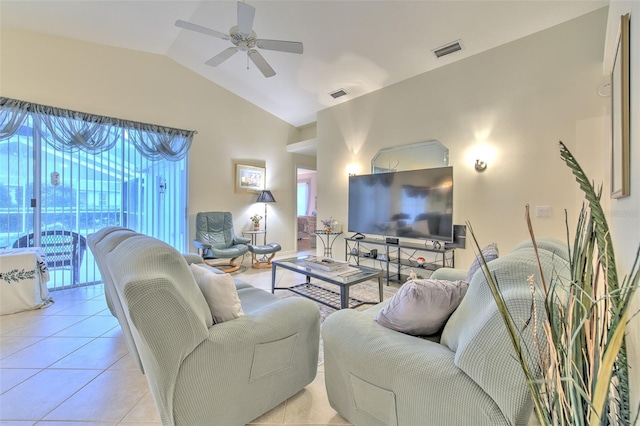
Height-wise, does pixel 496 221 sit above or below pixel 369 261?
above

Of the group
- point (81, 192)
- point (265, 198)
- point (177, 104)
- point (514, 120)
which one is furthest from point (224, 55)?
point (514, 120)

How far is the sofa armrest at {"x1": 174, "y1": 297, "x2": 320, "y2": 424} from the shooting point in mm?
1177

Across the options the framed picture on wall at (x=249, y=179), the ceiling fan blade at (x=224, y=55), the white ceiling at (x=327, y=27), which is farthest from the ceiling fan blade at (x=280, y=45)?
the framed picture on wall at (x=249, y=179)

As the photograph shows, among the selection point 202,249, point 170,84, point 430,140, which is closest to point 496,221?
point 430,140

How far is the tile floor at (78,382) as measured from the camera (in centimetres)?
146

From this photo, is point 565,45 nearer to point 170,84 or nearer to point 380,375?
point 380,375

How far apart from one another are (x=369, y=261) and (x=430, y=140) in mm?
2137

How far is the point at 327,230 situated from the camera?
16.2ft

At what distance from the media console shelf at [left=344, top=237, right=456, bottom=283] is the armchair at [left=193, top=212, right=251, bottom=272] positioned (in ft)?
6.12

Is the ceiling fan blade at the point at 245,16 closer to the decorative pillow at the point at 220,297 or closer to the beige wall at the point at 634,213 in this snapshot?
the decorative pillow at the point at 220,297

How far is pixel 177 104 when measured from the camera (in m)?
4.56

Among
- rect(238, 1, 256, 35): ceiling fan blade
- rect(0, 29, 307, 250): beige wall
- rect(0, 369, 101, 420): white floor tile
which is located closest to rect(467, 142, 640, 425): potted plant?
rect(0, 369, 101, 420): white floor tile

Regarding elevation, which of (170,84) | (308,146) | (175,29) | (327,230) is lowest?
(327,230)

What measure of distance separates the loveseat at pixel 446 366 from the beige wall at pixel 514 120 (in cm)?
237
